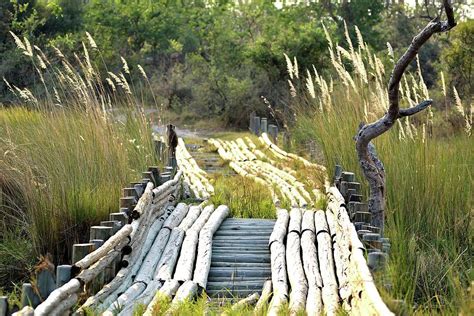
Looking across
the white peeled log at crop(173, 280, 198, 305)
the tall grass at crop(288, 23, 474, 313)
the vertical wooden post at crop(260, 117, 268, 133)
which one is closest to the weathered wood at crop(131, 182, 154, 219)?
the white peeled log at crop(173, 280, 198, 305)

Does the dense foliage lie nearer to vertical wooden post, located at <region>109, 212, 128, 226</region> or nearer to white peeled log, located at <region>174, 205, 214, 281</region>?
white peeled log, located at <region>174, 205, 214, 281</region>

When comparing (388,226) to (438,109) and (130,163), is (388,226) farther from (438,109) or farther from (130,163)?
(438,109)

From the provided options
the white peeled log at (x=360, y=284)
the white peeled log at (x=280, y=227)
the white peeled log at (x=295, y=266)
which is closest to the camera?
the white peeled log at (x=360, y=284)

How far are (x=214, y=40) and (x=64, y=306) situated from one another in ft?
68.3

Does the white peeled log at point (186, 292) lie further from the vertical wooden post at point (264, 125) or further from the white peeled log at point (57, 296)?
the vertical wooden post at point (264, 125)

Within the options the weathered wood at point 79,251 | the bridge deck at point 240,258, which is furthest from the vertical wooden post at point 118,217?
the weathered wood at point 79,251

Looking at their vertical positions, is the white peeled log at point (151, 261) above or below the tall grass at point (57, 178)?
below

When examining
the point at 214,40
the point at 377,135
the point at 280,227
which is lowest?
the point at 280,227

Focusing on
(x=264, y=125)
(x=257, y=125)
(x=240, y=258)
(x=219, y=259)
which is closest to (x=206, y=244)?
(x=219, y=259)

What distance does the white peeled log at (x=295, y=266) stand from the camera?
5.75 meters

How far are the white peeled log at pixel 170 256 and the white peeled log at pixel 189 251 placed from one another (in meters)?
0.04

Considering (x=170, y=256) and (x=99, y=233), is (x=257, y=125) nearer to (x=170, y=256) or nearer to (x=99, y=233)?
(x=170, y=256)

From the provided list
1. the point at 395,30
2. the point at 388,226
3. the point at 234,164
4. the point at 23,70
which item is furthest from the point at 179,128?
the point at 388,226

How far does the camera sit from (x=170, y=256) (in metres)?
7.00
